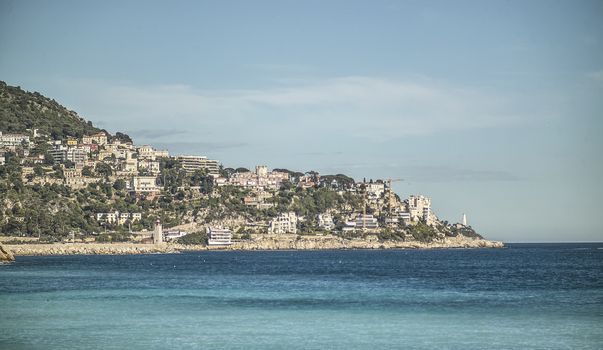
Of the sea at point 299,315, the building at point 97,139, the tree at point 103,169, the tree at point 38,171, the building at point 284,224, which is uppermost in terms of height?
the building at point 97,139

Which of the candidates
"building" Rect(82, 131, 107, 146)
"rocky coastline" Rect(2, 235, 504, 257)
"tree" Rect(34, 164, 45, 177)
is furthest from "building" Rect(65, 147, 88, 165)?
"rocky coastline" Rect(2, 235, 504, 257)

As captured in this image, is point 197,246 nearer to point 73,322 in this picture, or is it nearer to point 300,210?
point 300,210

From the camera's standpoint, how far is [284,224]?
160750mm

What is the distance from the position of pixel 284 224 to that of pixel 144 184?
2695cm

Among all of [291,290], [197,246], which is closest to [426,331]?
[291,290]

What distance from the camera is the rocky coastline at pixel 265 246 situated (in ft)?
363

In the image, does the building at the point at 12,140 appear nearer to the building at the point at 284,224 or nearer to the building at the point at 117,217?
the building at the point at 117,217

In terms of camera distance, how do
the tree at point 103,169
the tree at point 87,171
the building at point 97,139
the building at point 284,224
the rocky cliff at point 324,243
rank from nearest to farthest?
1. the rocky cliff at point 324,243
2. the tree at point 87,171
3. the building at point 284,224
4. the tree at point 103,169
5. the building at point 97,139

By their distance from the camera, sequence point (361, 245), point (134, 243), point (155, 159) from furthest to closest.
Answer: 1. point (155, 159)
2. point (361, 245)
3. point (134, 243)

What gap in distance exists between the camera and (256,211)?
165250 millimetres

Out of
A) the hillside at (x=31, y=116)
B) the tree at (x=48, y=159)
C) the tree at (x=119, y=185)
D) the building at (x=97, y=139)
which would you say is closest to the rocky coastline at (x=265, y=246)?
Answer: the tree at (x=119, y=185)

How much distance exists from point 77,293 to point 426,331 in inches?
820

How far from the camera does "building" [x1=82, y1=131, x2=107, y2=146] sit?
184350 millimetres

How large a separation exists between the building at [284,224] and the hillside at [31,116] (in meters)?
53.2
